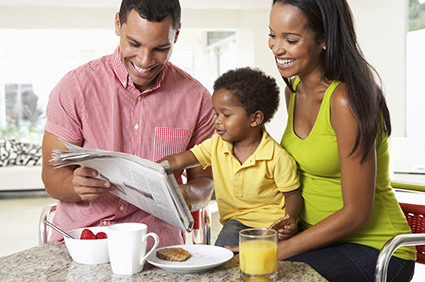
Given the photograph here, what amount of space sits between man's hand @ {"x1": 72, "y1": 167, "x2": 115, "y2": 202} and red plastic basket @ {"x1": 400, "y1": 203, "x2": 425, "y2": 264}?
971mm

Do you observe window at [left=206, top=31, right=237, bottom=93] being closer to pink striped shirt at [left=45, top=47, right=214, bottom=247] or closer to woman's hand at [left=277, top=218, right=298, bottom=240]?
pink striped shirt at [left=45, top=47, right=214, bottom=247]

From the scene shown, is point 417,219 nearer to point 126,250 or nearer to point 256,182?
point 256,182

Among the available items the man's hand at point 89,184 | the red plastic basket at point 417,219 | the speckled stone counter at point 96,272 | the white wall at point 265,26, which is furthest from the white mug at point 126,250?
the white wall at point 265,26

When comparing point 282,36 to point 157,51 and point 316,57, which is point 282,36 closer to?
point 316,57

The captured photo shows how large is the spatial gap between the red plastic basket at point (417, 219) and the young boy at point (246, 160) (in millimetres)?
407

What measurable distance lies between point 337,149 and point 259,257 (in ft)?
1.67

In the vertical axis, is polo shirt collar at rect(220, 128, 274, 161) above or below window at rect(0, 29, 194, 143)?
below

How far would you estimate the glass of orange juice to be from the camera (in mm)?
922

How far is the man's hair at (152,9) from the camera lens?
141cm

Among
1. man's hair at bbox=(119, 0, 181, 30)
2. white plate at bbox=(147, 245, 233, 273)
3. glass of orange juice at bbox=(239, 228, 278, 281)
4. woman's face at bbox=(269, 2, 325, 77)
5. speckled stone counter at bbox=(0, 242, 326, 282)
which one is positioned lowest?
speckled stone counter at bbox=(0, 242, 326, 282)

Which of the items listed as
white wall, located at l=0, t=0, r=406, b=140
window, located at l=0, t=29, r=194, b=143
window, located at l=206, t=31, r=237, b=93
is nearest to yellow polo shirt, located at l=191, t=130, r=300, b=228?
white wall, located at l=0, t=0, r=406, b=140

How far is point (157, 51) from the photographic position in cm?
148

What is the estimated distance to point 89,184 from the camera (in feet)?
4.15

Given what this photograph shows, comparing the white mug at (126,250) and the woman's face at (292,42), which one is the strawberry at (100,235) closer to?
the white mug at (126,250)
